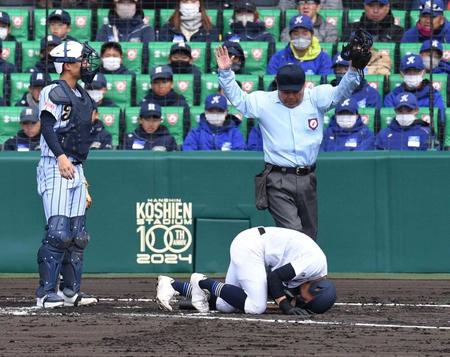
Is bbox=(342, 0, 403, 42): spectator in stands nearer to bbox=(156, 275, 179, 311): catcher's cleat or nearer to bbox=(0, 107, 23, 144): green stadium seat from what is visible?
bbox=(0, 107, 23, 144): green stadium seat

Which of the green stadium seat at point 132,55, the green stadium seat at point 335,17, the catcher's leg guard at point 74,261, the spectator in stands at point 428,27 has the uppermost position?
the green stadium seat at point 335,17

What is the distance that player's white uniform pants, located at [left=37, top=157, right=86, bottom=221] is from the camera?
375 inches

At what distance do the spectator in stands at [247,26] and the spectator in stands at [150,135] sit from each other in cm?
195

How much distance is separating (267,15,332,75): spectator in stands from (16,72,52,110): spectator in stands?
254 centimetres

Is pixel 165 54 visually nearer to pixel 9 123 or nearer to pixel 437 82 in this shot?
pixel 9 123

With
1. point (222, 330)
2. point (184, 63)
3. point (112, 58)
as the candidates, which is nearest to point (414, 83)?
point (184, 63)

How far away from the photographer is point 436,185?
503 inches

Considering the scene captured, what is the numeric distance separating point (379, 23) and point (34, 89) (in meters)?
4.08

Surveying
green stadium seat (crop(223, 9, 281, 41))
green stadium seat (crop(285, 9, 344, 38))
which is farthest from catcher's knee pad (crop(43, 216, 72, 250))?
green stadium seat (crop(285, 9, 344, 38))

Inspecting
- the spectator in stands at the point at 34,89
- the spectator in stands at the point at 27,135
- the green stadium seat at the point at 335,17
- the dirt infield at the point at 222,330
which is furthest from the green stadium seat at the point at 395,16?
the dirt infield at the point at 222,330

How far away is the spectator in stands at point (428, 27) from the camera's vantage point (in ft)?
48.2

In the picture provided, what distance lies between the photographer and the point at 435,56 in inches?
565

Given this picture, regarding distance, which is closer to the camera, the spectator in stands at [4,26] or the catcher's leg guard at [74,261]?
the catcher's leg guard at [74,261]

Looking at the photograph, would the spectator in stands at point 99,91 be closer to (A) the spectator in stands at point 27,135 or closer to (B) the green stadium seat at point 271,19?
(A) the spectator in stands at point 27,135
